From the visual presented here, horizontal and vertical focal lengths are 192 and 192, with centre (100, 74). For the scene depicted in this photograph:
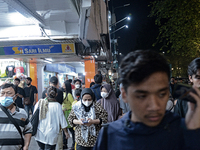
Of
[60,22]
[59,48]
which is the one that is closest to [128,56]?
[60,22]

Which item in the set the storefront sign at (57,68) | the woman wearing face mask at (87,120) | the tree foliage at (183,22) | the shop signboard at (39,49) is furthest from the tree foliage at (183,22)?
the storefront sign at (57,68)

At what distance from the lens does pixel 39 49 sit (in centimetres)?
820

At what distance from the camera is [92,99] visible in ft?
12.5

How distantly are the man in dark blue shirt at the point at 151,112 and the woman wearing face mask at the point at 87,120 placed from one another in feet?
7.62

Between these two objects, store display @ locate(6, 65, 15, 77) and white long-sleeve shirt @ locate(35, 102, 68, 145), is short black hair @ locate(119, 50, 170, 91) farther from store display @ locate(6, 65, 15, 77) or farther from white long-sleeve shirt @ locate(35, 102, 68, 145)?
store display @ locate(6, 65, 15, 77)

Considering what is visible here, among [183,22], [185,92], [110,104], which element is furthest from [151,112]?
[183,22]

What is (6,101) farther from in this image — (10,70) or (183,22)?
(10,70)

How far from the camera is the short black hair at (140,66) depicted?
109 centimetres

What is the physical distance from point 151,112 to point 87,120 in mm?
2490

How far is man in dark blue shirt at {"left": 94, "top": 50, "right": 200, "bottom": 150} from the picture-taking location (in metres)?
1.06

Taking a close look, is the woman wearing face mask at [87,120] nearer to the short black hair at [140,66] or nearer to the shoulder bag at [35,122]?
the shoulder bag at [35,122]

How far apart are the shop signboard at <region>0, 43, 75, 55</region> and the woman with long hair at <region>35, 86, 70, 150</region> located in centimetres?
416

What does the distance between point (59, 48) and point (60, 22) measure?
5.62 ft

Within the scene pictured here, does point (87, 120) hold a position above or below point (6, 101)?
below
